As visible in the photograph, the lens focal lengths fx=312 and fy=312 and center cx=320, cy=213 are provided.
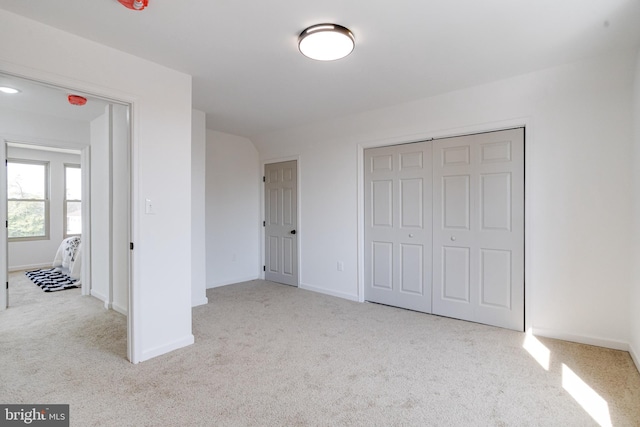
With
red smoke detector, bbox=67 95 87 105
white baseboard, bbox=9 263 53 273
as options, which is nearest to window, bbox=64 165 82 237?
white baseboard, bbox=9 263 53 273

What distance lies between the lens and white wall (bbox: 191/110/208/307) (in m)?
3.93

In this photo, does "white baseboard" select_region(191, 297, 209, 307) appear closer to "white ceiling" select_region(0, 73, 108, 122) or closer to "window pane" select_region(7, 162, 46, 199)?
"white ceiling" select_region(0, 73, 108, 122)

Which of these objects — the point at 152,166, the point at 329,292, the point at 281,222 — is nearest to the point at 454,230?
the point at 329,292

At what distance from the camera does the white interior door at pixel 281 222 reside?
16.1ft

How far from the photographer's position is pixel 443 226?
349 centimetres

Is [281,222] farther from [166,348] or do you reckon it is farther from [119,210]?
[166,348]

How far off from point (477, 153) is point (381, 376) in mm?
2378

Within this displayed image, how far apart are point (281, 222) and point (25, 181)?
17.6ft

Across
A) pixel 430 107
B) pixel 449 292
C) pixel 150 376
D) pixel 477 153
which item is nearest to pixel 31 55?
pixel 150 376

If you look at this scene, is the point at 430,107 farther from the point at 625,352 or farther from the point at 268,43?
the point at 625,352

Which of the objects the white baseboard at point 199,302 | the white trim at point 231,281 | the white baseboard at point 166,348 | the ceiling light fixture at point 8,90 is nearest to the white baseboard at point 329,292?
the white trim at point 231,281

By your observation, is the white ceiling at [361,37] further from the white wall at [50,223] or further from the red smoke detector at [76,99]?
the white wall at [50,223]

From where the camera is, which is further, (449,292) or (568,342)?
(449,292)

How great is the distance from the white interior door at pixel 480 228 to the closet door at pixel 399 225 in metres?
0.12
